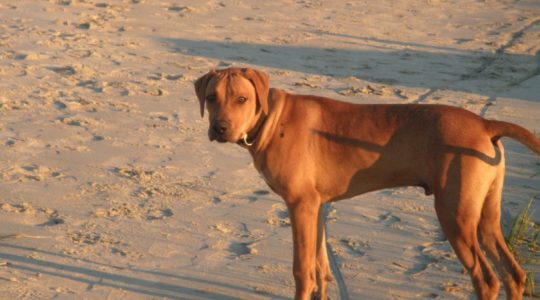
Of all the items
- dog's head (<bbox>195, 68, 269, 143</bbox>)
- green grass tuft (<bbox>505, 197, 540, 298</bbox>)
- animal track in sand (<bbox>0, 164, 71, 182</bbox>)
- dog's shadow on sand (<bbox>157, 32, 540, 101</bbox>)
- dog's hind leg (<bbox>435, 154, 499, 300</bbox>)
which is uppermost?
dog's head (<bbox>195, 68, 269, 143</bbox>)

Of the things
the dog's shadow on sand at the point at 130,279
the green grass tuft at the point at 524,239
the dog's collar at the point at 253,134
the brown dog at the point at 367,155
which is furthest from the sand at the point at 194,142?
the dog's collar at the point at 253,134

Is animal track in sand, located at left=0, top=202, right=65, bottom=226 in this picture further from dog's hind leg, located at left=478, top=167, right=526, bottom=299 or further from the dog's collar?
dog's hind leg, located at left=478, top=167, right=526, bottom=299

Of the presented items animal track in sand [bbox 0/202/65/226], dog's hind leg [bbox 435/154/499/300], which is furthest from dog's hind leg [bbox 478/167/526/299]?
animal track in sand [bbox 0/202/65/226]

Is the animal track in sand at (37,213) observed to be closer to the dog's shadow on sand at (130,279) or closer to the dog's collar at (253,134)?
the dog's shadow on sand at (130,279)

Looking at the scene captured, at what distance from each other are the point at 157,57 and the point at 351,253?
18.8 feet

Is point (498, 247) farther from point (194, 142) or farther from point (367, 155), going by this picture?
point (194, 142)

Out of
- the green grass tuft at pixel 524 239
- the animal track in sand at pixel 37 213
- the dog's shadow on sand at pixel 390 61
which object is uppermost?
the dog's shadow on sand at pixel 390 61

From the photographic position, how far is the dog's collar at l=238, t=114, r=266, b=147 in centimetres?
556

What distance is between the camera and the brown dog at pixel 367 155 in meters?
5.23

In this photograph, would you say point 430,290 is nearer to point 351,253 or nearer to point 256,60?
point 351,253

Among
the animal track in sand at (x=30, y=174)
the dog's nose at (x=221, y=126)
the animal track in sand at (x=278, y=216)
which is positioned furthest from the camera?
the animal track in sand at (x=30, y=174)

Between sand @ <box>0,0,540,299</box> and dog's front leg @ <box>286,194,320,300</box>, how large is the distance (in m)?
0.43

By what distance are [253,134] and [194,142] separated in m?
3.19

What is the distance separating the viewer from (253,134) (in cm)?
558
